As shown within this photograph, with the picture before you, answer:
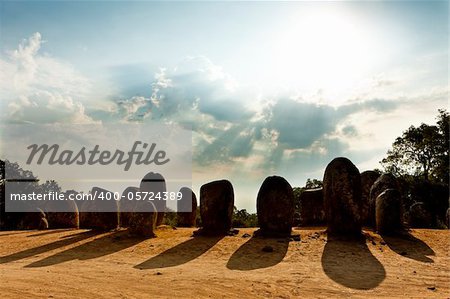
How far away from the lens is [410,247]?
1442 centimetres

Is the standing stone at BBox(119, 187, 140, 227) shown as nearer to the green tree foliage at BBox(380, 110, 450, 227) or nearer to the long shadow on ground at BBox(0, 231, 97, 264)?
the long shadow on ground at BBox(0, 231, 97, 264)

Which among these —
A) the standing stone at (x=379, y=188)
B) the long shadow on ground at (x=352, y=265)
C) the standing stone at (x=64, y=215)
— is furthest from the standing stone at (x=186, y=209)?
the long shadow on ground at (x=352, y=265)

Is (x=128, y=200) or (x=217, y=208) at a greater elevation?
(x=128, y=200)

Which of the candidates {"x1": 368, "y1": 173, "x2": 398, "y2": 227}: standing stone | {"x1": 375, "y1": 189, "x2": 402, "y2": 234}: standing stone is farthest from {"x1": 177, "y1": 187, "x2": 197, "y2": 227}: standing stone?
{"x1": 375, "y1": 189, "x2": 402, "y2": 234}: standing stone

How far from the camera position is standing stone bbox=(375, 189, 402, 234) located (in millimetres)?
16375

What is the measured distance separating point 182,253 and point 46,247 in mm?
6278

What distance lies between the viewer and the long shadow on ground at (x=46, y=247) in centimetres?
1435

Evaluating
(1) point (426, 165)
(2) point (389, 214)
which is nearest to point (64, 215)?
(2) point (389, 214)

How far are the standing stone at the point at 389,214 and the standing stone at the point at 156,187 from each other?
10557 mm

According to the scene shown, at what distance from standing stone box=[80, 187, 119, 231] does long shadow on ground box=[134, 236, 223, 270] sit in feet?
17.5

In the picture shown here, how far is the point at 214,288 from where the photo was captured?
8648 mm

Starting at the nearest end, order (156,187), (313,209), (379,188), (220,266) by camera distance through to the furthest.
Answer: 1. (220,266)
2. (379,188)
3. (156,187)
4. (313,209)

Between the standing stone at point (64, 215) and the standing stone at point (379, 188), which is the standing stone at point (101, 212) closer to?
the standing stone at point (64, 215)

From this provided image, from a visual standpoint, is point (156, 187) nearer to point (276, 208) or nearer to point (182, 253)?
point (182, 253)
